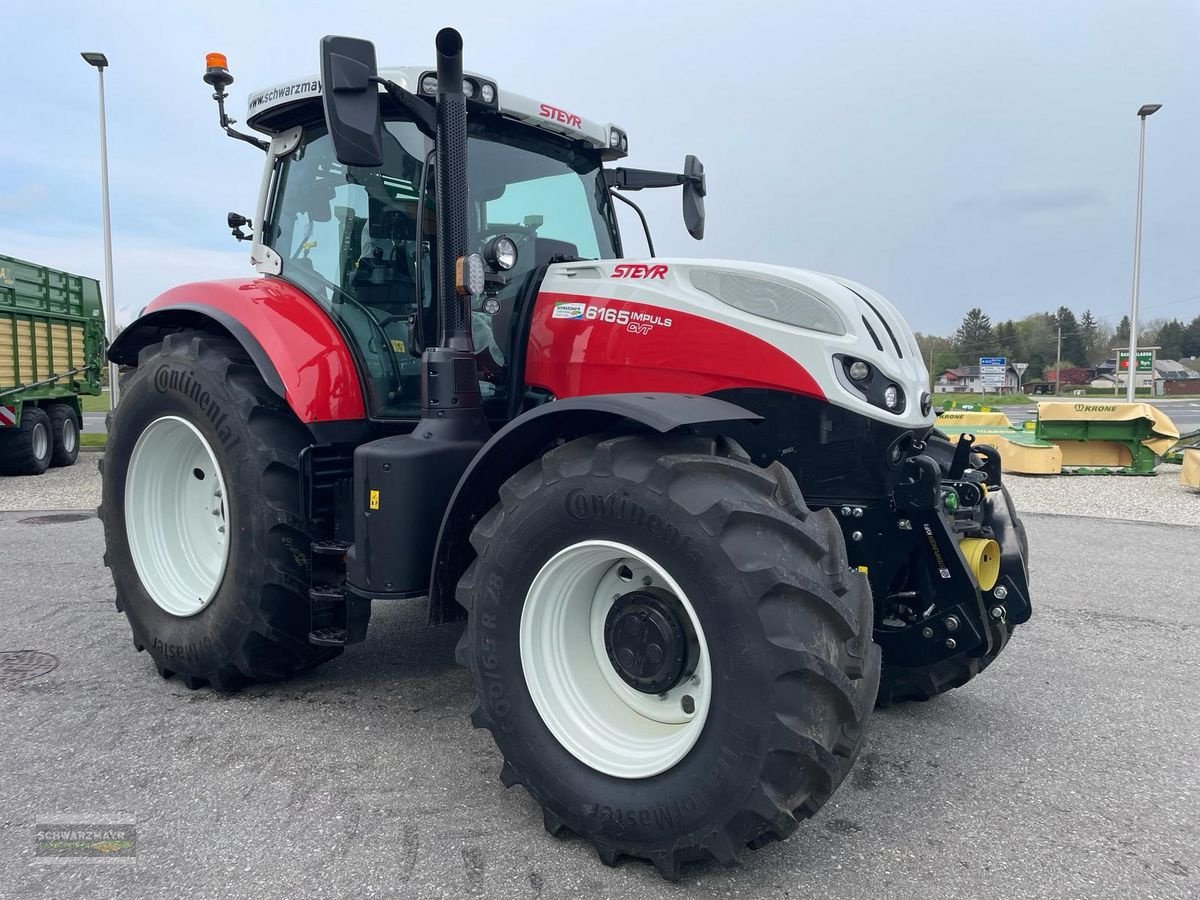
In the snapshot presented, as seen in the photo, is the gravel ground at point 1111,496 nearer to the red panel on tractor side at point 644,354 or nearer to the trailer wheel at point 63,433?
the red panel on tractor side at point 644,354

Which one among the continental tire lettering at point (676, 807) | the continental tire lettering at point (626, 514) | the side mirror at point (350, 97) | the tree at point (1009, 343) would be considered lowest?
the continental tire lettering at point (676, 807)

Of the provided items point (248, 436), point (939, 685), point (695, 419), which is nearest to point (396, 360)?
point (248, 436)

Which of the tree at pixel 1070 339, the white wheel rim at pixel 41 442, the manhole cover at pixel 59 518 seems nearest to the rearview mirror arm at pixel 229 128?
the manhole cover at pixel 59 518

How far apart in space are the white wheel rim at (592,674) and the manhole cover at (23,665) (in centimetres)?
276

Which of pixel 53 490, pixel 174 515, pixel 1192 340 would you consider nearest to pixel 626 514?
pixel 174 515

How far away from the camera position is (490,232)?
354 centimetres

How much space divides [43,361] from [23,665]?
10.5 meters

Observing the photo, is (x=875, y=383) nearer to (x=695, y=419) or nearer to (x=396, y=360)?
(x=695, y=419)

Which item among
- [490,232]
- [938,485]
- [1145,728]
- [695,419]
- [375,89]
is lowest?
[1145,728]

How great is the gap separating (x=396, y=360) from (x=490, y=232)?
2.20 feet

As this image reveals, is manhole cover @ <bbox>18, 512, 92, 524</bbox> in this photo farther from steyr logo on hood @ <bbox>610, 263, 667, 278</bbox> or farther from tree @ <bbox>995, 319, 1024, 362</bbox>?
tree @ <bbox>995, 319, 1024, 362</bbox>

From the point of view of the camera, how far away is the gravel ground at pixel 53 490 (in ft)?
31.6

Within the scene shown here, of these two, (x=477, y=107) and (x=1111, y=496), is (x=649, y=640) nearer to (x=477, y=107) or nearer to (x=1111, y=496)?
(x=477, y=107)

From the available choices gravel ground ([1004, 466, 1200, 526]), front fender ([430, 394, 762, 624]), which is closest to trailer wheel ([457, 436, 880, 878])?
front fender ([430, 394, 762, 624])
